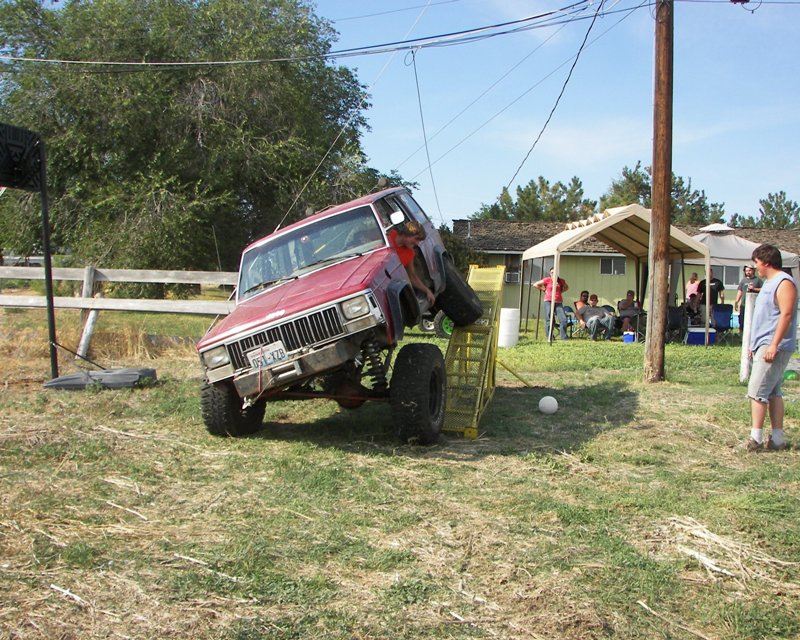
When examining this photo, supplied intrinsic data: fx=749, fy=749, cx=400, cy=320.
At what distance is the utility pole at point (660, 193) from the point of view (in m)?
9.84

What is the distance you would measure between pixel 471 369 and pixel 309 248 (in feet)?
6.93

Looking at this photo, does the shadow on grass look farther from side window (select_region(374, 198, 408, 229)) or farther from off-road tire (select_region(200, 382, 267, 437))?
side window (select_region(374, 198, 408, 229))

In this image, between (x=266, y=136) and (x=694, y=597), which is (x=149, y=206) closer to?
(x=266, y=136)

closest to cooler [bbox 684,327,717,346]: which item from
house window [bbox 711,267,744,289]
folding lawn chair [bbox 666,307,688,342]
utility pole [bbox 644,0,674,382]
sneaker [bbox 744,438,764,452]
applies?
folding lawn chair [bbox 666,307,688,342]

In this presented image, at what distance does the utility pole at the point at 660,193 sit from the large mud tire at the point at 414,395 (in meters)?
4.78

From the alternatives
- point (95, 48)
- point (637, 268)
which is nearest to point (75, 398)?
point (637, 268)

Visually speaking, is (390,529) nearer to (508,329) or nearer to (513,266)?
(508,329)

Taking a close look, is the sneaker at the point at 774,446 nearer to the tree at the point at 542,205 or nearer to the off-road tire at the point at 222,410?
the off-road tire at the point at 222,410

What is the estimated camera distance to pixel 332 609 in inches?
124

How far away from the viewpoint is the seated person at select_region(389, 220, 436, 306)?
673 centimetres

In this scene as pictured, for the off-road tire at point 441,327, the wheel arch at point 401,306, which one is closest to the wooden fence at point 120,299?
the wheel arch at point 401,306

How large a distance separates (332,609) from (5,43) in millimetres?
25400

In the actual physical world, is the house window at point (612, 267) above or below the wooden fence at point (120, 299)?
above

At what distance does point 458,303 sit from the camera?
791 centimetres
